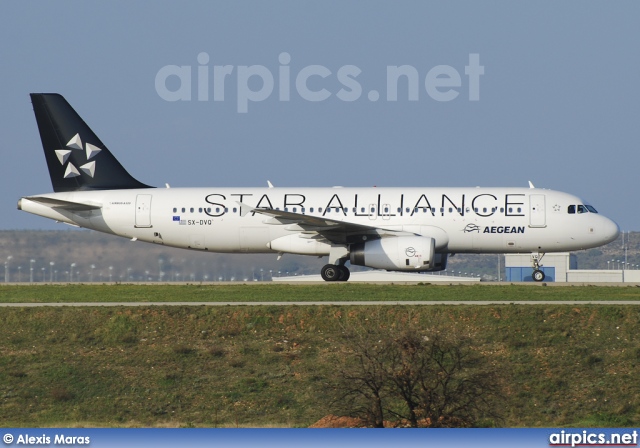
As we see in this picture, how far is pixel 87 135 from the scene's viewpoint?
4603cm

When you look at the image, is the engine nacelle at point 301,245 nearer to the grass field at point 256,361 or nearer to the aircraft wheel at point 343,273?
the aircraft wheel at point 343,273

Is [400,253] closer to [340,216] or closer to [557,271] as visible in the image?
[340,216]

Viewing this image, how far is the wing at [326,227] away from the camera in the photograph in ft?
134

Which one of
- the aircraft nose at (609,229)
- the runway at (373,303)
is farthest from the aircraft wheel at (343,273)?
the aircraft nose at (609,229)

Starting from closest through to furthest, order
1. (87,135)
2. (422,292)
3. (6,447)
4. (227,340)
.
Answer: (6,447), (227,340), (422,292), (87,135)

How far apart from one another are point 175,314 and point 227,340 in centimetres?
239

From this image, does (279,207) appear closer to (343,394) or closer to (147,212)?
(147,212)

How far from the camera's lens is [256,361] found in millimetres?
28375

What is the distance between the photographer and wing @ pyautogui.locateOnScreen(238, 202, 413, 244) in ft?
134

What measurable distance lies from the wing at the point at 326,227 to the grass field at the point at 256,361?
886 centimetres

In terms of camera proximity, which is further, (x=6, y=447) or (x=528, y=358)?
(x=528, y=358)

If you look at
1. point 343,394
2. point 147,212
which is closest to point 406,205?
point 147,212

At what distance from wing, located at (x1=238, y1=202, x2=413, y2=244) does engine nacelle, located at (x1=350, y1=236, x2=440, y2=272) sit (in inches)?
19.6

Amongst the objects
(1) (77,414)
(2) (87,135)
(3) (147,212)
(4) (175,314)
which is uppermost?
(2) (87,135)
